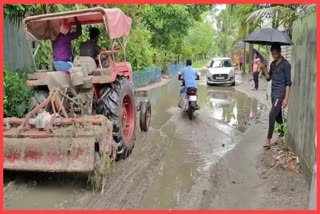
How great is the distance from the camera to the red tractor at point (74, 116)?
4809 millimetres

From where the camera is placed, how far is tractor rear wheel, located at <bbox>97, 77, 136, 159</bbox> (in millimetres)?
5992

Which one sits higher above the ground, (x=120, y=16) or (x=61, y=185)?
(x=120, y=16)

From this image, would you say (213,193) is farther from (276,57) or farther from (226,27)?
(226,27)

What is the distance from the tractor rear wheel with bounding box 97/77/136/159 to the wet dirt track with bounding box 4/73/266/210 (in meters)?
0.27

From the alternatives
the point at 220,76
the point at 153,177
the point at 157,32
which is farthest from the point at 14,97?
the point at 157,32

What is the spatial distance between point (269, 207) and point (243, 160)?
2.04 meters

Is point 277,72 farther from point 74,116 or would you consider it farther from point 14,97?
point 14,97

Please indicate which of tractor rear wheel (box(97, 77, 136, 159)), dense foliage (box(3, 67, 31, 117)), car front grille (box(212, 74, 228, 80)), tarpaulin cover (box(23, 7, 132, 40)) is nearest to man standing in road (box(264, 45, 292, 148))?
tractor rear wheel (box(97, 77, 136, 159))

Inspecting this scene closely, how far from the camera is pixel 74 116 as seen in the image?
5.76 meters

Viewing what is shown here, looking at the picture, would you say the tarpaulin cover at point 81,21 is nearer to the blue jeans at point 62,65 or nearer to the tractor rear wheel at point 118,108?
the blue jeans at point 62,65

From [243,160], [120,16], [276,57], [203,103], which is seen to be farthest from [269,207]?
[203,103]

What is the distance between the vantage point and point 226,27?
5225 centimetres

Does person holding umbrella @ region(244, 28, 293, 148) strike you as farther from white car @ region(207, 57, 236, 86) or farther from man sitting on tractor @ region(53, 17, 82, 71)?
white car @ region(207, 57, 236, 86)

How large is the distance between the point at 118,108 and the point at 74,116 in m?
0.71
